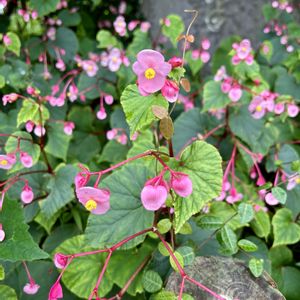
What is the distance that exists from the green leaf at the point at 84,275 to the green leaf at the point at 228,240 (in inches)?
15.4

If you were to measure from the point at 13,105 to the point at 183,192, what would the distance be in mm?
1230

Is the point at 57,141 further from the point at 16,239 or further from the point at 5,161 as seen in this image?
the point at 16,239

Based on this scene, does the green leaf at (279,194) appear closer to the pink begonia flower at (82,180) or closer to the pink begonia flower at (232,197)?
the pink begonia flower at (232,197)

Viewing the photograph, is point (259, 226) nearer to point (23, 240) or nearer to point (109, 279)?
point (109, 279)

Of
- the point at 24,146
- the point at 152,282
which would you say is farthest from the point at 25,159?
the point at 152,282

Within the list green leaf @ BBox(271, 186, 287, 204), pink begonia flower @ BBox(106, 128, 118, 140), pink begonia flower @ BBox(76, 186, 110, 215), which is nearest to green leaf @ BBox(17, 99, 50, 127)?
pink begonia flower @ BBox(106, 128, 118, 140)

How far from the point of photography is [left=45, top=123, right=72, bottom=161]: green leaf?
160 cm

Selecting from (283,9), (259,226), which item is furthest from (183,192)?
(283,9)

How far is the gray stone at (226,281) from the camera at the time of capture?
1.03m

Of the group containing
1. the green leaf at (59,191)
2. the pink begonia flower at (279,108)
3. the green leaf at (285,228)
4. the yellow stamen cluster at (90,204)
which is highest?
the yellow stamen cluster at (90,204)

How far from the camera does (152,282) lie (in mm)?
1100

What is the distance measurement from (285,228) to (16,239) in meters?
0.86

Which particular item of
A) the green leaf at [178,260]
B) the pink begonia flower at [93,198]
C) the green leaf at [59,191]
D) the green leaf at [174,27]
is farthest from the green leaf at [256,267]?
the green leaf at [174,27]

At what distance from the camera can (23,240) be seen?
108 cm
